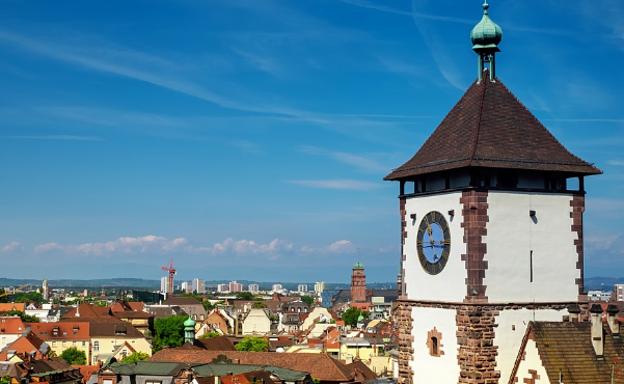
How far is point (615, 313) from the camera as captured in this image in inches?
1172

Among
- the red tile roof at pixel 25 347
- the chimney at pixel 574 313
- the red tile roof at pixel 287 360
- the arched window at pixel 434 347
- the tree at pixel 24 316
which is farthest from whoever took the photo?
the tree at pixel 24 316

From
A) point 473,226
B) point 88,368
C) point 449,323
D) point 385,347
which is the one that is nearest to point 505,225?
point 473,226

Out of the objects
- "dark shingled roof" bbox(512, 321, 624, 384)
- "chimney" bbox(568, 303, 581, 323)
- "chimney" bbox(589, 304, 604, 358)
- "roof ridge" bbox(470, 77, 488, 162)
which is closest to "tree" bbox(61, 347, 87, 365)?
"roof ridge" bbox(470, 77, 488, 162)

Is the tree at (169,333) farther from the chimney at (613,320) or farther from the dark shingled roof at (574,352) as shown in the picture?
the dark shingled roof at (574,352)

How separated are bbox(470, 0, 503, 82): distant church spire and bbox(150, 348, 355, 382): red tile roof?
55044mm

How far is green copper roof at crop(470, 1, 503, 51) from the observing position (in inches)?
1246

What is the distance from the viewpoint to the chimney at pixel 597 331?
93.7 feet

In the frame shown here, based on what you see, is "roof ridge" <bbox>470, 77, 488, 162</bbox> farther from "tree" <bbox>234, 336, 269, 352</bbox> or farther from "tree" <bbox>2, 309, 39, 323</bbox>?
"tree" <bbox>2, 309, 39, 323</bbox>

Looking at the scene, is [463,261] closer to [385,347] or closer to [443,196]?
[443,196]

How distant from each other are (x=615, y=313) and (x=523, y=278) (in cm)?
307

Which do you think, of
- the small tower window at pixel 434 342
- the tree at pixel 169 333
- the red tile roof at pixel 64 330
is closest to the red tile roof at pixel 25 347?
the tree at pixel 169 333

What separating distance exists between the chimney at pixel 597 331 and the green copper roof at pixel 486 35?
9003mm

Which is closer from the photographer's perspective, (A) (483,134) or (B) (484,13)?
(A) (483,134)

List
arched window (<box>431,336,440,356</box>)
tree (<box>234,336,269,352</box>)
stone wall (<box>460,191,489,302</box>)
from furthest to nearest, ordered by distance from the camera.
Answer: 1. tree (<box>234,336,269,352</box>)
2. arched window (<box>431,336,440,356</box>)
3. stone wall (<box>460,191,489,302</box>)
